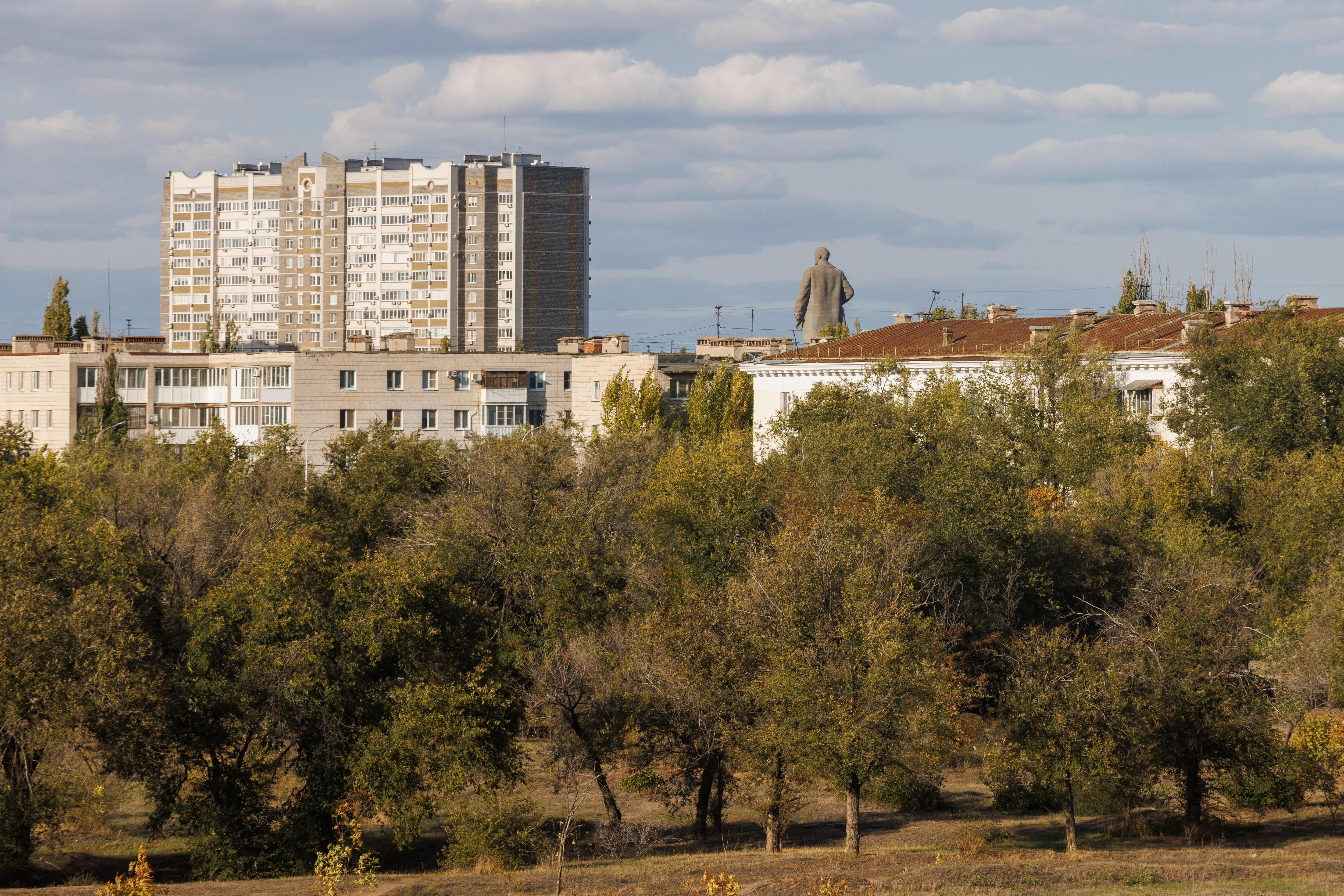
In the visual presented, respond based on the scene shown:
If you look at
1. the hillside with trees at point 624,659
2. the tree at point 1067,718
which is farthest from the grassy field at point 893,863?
the tree at point 1067,718

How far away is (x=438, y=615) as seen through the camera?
37438mm

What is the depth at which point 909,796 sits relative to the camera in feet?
141

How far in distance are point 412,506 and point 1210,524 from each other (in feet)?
97.8

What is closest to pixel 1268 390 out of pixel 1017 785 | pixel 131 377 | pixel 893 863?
pixel 1017 785

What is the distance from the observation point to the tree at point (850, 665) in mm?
32438

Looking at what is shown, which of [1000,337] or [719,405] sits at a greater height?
[1000,337]

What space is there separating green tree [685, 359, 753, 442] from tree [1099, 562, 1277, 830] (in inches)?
1696

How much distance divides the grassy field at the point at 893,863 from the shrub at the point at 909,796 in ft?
1.34

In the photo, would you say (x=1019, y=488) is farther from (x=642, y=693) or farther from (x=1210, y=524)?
(x=642, y=693)

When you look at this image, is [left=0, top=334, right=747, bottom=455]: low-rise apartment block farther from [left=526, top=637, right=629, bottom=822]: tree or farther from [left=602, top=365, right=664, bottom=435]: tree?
[left=526, top=637, right=629, bottom=822]: tree

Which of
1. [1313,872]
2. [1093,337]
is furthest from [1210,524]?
[1313,872]

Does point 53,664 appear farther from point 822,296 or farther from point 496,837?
point 822,296

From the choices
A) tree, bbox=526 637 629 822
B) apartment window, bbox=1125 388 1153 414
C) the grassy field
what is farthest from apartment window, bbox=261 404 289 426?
tree, bbox=526 637 629 822

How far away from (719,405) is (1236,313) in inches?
1042
